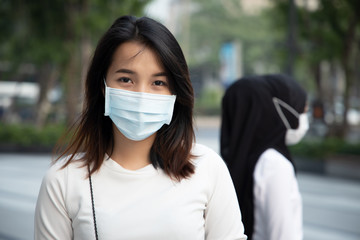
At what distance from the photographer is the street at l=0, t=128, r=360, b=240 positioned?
670 centimetres

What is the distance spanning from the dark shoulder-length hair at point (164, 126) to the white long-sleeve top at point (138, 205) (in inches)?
1.9

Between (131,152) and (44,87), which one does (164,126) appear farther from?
(44,87)

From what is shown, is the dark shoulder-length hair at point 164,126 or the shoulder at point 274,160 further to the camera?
the shoulder at point 274,160

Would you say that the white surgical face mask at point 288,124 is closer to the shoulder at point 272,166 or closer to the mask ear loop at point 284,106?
the mask ear loop at point 284,106

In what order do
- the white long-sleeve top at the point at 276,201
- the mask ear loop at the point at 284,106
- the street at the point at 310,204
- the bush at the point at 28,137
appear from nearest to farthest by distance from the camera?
the white long-sleeve top at the point at 276,201 < the mask ear loop at the point at 284,106 < the street at the point at 310,204 < the bush at the point at 28,137

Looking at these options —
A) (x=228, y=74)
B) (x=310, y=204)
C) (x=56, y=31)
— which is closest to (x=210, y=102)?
(x=228, y=74)

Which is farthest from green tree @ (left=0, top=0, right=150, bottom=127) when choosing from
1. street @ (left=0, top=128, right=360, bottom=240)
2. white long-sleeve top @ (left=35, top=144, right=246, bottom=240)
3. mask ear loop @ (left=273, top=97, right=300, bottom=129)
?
white long-sleeve top @ (left=35, top=144, right=246, bottom=240)

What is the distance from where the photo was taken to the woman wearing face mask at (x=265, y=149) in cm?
249

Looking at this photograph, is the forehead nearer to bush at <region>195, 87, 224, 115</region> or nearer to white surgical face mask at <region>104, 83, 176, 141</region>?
white surgical face mask at <region>104, 83, 176, 141</region>

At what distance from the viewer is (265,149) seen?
8.84 feet

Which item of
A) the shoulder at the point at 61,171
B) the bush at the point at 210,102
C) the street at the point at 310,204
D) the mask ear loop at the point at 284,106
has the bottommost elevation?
the bush at the point at 210,102

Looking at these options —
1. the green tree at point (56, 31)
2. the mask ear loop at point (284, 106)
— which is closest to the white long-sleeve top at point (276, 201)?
the mask ear loop at point (284, 106)

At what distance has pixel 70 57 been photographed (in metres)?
17.1

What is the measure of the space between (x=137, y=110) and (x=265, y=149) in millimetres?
1006
